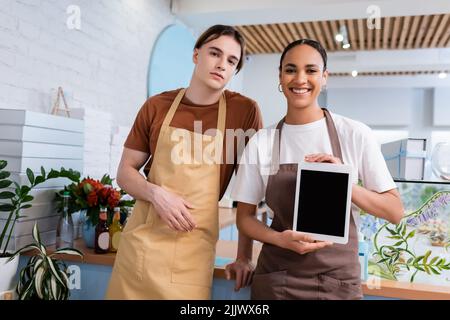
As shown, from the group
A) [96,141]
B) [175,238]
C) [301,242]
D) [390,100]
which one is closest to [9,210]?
[175,238]

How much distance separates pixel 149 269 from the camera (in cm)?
133

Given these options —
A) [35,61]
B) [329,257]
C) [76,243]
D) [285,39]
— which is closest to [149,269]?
[329,257]

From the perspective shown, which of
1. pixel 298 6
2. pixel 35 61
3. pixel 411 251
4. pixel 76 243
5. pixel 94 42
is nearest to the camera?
pixel 411 251

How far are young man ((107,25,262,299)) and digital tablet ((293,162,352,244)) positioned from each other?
380mm

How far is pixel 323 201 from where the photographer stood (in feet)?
3.44

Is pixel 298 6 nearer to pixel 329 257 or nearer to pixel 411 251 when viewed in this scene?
pixel 411 251

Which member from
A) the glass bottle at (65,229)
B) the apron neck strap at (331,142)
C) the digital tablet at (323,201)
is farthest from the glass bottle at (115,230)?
the digital tablet at (323,201)

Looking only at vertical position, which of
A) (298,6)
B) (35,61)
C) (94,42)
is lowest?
(35,61)

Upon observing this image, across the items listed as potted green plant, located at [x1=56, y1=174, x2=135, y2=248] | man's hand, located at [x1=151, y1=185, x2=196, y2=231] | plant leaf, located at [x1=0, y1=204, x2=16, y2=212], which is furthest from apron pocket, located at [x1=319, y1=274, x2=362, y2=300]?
plant leaf, located at [x1=0, y1=204, x2=16, y2=212]

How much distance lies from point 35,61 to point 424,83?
6493 millimetres

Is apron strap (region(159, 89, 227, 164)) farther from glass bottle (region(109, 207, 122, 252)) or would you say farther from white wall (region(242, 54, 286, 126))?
white wall (region(242, 54, 286, 126))

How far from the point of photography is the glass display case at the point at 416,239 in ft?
4.61

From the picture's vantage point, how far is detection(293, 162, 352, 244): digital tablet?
1031mm

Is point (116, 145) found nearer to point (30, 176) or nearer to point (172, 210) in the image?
point (30, 176)
